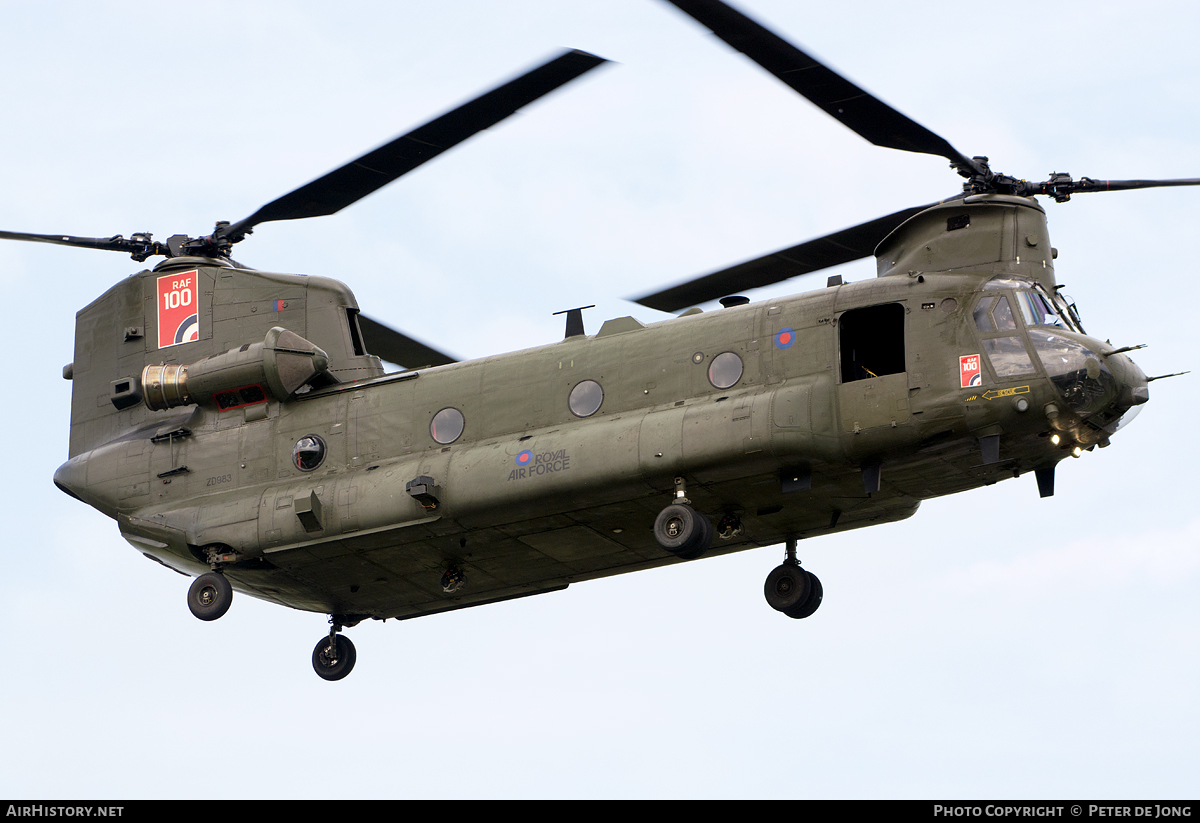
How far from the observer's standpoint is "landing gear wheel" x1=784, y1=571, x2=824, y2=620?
2630 cm

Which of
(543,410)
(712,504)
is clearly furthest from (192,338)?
(712,504)

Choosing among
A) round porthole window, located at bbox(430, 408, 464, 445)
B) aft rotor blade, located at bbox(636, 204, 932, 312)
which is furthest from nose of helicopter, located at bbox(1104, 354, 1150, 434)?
round porthole window, located at bbox(430, 408, 464, 445)

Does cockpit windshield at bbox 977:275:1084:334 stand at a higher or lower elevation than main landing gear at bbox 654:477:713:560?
higher

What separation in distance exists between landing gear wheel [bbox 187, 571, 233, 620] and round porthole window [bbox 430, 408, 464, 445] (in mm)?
3958

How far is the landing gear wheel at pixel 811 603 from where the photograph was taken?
26.3 metres

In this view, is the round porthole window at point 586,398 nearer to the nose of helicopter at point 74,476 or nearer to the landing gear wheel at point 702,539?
the landing gear wheel at point 702,539

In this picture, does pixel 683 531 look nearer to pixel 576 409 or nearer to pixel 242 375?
pixel 576 409

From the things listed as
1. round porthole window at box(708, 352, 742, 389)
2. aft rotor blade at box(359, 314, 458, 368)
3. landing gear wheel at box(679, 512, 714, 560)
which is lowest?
landing gear wheel at box(679, 512, 714, 560)

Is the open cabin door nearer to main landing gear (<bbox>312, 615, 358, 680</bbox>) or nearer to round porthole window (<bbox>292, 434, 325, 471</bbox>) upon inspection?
round porthole window (<bbox>292, 434, 325, 471</bbox>)

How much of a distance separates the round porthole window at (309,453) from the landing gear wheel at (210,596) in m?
2.10

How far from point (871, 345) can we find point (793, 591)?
11.9ft

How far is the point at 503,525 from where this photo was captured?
26.4 metres
